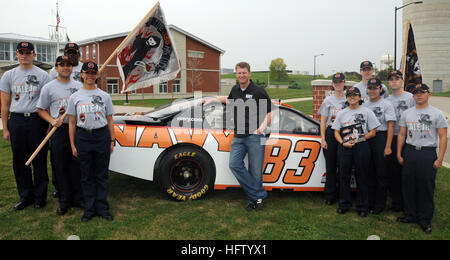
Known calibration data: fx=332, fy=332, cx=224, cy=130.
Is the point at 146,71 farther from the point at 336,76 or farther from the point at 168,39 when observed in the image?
the point at 336,76

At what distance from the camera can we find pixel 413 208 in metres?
3.82

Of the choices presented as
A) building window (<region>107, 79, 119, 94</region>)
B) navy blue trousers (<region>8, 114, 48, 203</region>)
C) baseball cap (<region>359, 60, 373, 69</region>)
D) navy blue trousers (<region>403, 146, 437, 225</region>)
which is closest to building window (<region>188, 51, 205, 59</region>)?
building window (<region>107, 79, 119, 94</region>)

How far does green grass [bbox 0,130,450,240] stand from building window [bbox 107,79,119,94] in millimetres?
30315

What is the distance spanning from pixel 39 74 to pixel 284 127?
→ 310cm

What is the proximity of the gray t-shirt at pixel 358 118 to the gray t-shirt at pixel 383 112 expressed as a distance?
14cm

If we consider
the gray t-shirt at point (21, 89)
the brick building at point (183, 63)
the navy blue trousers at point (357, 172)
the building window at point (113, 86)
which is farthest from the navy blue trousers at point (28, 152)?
the building window at point (113, 86)

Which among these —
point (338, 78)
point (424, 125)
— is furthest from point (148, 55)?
point (424, 125)

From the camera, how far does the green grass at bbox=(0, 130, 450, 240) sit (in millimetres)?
3456

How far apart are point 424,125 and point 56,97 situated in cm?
410

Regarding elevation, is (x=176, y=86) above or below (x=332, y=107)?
above

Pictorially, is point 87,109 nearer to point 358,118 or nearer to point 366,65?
point 358,118

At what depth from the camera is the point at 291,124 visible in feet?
14.3

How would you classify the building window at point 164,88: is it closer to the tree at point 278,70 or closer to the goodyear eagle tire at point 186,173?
the goodyear eagle tire at point 186,173

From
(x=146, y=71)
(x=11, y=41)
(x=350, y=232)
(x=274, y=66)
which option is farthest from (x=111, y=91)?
(x=274, y=66)
